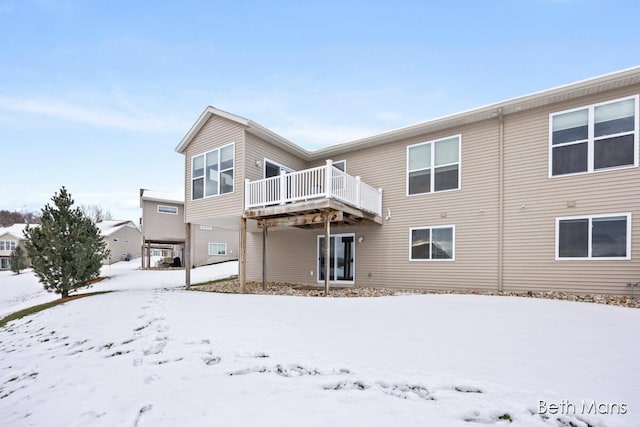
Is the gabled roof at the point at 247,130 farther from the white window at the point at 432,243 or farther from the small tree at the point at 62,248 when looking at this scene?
the white window at the point at 432,243

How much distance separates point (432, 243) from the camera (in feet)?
33.0

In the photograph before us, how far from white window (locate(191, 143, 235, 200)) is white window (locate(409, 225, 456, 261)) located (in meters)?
6.68

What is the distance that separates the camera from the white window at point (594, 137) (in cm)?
755

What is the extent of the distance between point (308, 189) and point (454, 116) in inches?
201

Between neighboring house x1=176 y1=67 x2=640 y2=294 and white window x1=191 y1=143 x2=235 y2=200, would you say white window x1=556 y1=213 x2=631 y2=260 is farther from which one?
white window x1=191 y1=143 x2=235 y2=200

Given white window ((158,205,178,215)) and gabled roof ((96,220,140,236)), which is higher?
white window ((158,205,178,215))

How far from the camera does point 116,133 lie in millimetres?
23453

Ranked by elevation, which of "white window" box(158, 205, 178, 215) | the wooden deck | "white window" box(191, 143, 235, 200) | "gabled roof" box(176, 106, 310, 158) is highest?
"gabled roof" box(176, 106, 310, 158)

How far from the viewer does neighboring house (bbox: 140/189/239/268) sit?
22797 mm

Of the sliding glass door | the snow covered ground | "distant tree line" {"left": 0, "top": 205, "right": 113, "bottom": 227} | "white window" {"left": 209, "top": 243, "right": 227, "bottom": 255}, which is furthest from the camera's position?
"distant tree line" {"left": 0, "top": 205, "right": 113, "bottom": 227}

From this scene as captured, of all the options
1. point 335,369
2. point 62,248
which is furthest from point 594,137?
point 62,248

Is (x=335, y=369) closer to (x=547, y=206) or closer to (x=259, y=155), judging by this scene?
(x=547, y=206)

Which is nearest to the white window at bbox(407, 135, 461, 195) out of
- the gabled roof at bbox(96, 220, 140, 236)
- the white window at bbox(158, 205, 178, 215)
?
the white window at bbox(158, 205, 178, 215)

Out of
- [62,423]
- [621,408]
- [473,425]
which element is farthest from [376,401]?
[62,423]
